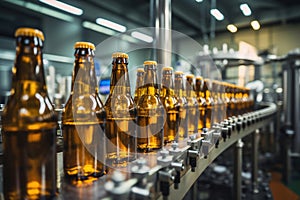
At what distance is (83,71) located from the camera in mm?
385

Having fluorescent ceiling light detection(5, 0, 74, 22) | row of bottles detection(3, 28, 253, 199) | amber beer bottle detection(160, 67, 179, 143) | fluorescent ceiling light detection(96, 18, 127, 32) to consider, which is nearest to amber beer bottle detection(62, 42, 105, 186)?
row of bottles detection(3, 28, 253, 199)

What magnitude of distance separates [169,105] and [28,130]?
0.40m

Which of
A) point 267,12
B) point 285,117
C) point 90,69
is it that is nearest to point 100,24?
point 267,12

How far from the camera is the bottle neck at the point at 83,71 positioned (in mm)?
383

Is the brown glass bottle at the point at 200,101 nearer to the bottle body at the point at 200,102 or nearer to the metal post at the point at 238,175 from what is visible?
the bottle body at the point at 200,102

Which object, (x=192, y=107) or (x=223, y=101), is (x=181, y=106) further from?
(x=223, y=101)

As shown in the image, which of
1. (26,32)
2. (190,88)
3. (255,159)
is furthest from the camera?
(255,159)

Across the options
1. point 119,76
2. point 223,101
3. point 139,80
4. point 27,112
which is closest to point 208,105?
point 223,101

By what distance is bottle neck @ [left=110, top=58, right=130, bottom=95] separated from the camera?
47cm

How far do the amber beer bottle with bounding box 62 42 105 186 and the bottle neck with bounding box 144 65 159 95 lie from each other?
0.58ft

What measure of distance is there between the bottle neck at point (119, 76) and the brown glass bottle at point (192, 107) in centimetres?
33

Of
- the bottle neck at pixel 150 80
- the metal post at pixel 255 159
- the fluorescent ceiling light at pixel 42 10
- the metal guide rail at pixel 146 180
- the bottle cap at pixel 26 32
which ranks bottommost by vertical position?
Answer: the metal post at pixel 255 159

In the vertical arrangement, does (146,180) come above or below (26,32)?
below

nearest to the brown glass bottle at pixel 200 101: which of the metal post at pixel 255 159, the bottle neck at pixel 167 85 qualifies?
the bottle neck at pixel 167 85
